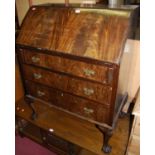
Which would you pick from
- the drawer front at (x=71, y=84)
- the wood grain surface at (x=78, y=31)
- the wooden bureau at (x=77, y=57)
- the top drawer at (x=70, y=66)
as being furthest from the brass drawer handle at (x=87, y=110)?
the wood grain surface at (x=78, y=31)

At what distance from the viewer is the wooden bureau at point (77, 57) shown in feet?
3.22

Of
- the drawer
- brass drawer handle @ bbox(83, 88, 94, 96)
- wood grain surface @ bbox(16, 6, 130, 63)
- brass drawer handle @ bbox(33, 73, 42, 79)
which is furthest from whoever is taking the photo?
brass drawer handle @ bbox(33, 73, 42, 79)

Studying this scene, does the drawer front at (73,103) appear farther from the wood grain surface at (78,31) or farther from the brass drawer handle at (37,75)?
the wood grain surface at (78,31)

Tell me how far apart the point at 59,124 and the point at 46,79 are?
518 mm

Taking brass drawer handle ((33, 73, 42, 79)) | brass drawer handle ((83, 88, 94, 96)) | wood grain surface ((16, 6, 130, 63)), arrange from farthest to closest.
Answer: brass drawer handle ((33, 73, 42, 79)), brass drawer handle ((83, 88, 94, 96)), wood grain surface ((16, 6, 130, 63))

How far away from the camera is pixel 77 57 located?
1034 millimetres

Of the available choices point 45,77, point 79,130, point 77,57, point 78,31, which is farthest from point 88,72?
point 79,130

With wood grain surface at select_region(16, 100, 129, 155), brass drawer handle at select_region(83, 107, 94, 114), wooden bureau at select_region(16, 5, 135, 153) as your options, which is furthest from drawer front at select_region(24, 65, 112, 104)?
wood grain surface at select_region(16, 100, 129, 155)

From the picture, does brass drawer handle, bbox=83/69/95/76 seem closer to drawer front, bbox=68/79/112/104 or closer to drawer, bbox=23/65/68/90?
drawer front, bbox=68/79/112/104

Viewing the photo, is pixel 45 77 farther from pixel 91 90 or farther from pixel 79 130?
pixel 79 130

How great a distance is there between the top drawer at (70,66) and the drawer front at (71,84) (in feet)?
0.16

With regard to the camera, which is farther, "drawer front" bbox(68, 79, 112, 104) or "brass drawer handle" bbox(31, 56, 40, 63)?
"brass drawer handle" bbox(31, 56, 40, 63)

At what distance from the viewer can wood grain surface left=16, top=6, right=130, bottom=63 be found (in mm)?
973
